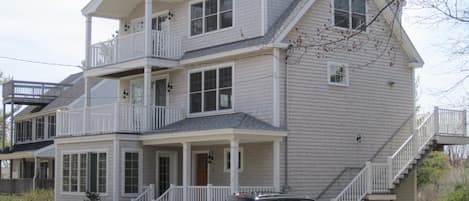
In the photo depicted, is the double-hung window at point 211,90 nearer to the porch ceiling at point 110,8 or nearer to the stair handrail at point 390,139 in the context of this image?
the porch ceiling at point 110,8

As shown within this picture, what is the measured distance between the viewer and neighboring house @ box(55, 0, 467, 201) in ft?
86.0

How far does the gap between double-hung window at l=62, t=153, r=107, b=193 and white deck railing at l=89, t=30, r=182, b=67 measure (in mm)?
3989

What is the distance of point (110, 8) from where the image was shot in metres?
33.2

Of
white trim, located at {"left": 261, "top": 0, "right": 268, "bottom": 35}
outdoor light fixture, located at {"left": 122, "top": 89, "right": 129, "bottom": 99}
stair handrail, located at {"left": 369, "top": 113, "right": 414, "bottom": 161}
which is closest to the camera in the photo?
white trim, located at {"left": 261, "top": 0, "right": 268, "bottom": 35}

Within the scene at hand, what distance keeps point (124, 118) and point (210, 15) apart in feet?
16.5

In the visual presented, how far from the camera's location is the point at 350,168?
2783cm

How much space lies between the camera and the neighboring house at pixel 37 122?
46.2m

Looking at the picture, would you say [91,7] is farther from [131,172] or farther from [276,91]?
[276,91]

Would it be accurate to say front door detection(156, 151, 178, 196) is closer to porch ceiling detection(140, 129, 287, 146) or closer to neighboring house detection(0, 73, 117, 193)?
porch ceiling detection(140, 129, 287, 146)

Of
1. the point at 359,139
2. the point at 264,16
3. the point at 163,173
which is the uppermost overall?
the point at 264,16

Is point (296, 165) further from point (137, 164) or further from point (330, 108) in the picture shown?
point (137, 164)

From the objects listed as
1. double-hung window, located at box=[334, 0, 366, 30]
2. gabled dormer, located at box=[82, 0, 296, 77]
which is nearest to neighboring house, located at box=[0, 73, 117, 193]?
gabled dormer, located at box=[82, 0, 296, 77]

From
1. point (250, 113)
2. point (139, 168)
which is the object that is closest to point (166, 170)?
point (139, 168)

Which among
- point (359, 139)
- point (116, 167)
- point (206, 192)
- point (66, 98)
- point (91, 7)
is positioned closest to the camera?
point (206, 192)
